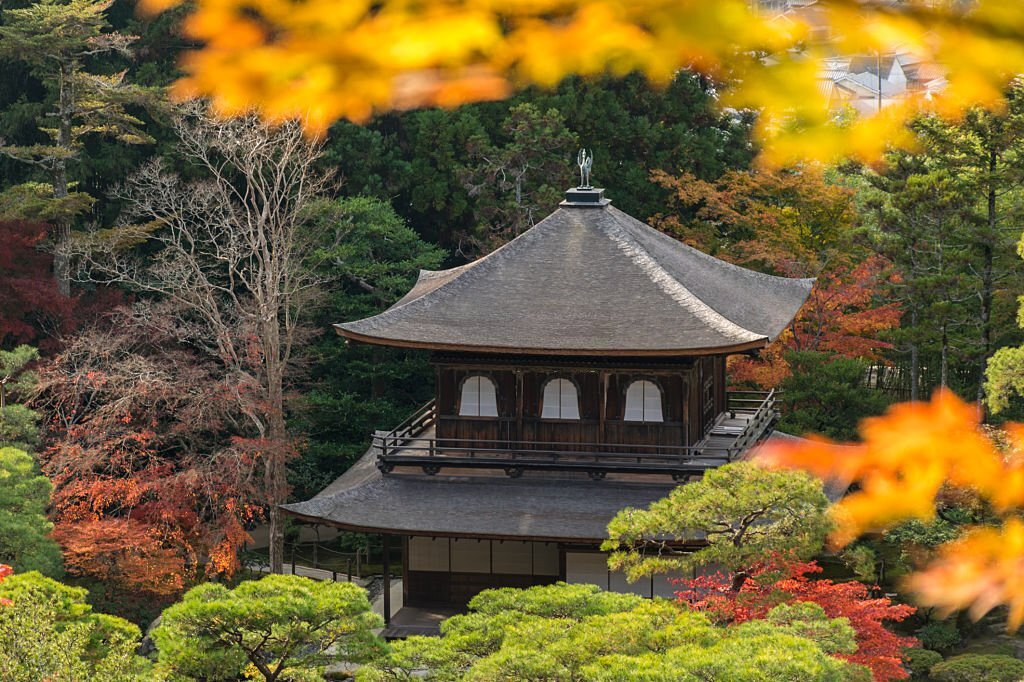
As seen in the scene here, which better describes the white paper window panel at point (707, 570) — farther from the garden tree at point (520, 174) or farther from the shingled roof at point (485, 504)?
the garden tree at point (520, 174)

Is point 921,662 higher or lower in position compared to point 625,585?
lower

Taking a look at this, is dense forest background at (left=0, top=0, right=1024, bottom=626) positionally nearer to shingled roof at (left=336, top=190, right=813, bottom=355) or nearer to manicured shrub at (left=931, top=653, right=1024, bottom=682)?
shingled roof at (left=336, top=190, right=813, bottom=355)

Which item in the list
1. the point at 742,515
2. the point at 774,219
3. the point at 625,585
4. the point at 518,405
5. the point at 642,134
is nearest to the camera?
the point at 742,515

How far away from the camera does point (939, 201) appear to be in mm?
24312

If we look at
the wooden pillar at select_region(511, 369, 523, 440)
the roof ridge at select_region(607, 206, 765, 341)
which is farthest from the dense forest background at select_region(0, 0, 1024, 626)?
the wooden pillar at select_region(511, 369, 523, 440)

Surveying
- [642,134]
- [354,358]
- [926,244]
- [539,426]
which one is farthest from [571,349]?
[642,134]

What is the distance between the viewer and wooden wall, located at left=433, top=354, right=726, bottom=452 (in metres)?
18.3

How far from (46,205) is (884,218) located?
51.7 feet

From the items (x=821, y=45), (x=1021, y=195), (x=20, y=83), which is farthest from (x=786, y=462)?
(x=20, y=83)

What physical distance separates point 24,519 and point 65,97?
11606mm

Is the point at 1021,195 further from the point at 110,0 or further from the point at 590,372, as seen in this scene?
the point at 110,0

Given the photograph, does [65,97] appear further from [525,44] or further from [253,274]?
[525,44]

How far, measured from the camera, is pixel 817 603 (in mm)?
13922

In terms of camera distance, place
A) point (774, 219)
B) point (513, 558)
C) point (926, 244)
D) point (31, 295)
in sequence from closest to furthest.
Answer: point (513, 558) → point (31, 295) → point (926, 244) → point (774, 219)
